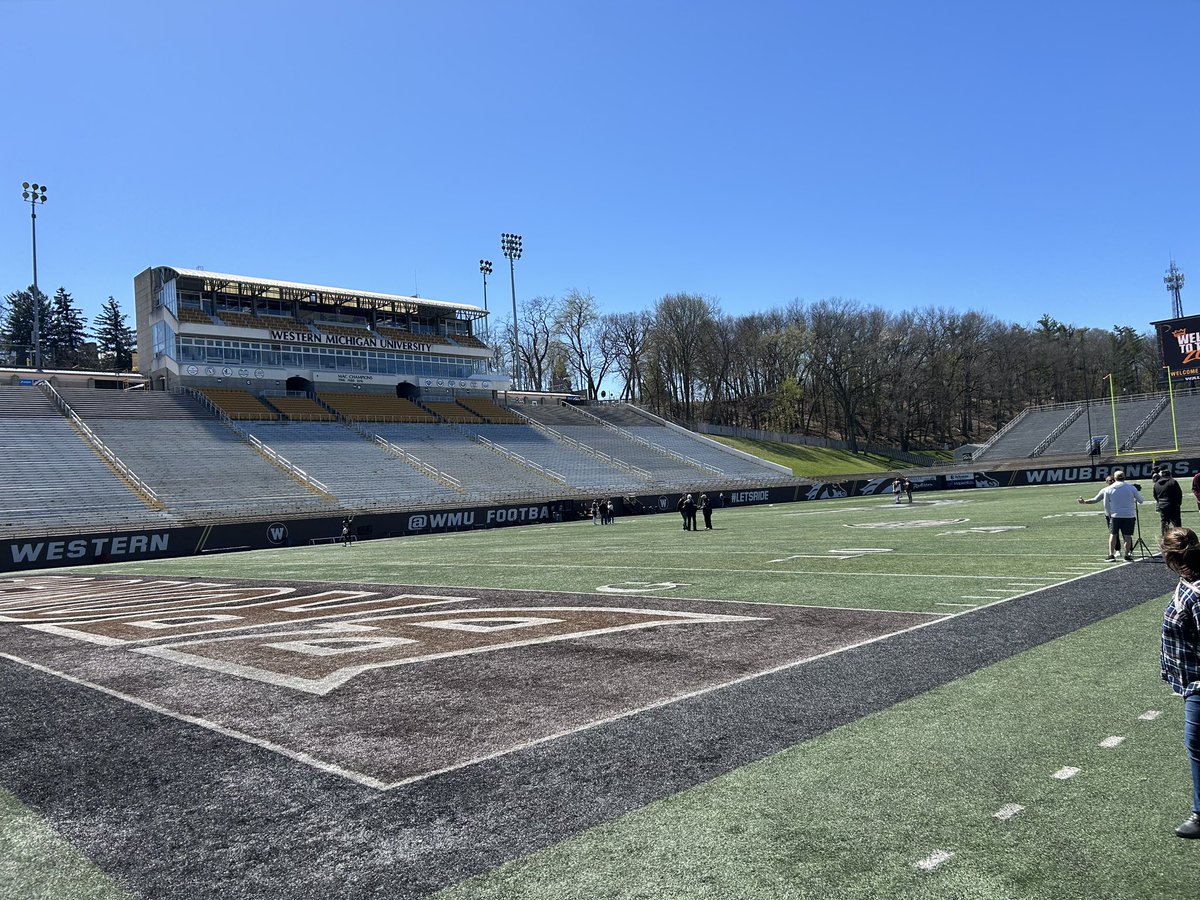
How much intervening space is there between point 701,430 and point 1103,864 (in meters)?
74.6

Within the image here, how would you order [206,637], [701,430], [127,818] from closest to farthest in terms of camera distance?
[127,818], [206,637], [701,430]

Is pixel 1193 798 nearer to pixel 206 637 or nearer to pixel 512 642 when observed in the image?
pixel 512 642

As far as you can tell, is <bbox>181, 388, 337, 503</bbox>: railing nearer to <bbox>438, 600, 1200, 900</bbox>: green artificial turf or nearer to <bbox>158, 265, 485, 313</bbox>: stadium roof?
<bbox>158, 265, 485, 313</bbox>: stadium roof

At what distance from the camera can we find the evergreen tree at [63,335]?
93875 millimetres

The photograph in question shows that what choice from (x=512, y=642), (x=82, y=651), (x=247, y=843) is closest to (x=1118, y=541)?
(x=512, y=642)

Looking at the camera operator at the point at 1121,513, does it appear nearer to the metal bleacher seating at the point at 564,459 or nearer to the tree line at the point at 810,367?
the metal bleacher seating at the point at 564,459

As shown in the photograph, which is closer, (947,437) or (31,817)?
(31,817)

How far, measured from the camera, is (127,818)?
5.79 metres

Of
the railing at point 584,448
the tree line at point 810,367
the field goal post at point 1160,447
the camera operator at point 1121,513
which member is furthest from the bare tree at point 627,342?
the camera operator at point 1121,513

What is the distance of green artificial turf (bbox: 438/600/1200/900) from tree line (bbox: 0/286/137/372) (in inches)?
3930

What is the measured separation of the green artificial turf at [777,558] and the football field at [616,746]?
1.17ft

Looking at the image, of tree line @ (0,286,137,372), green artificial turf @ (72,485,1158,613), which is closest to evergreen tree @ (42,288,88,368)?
tree line @ (0,286,137,372)

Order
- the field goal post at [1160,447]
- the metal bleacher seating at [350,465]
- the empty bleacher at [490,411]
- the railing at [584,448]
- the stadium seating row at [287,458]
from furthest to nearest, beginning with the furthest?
the empty bleacher at [490,411], the railing at [584,448], the field goal post at [1160,447], the metal bleacher seating at [350,465], the stadium seating row at [287,458]

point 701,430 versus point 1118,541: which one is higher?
point 701,430
